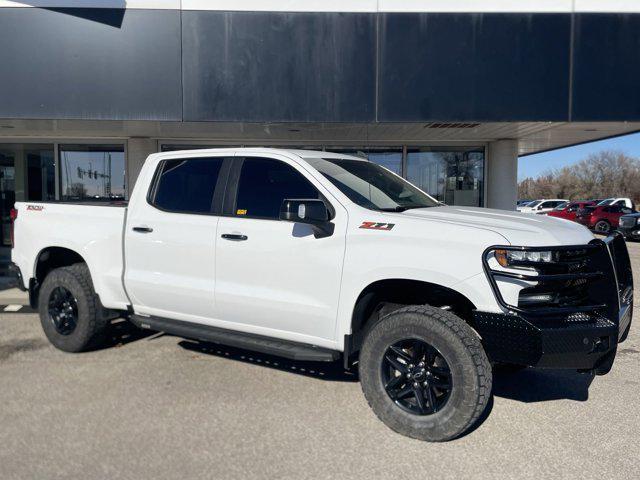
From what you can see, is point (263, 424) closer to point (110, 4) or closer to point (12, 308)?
point (12, 308)

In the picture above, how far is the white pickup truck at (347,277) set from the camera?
11.7 ft

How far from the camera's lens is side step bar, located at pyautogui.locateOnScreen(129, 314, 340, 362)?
4273mm

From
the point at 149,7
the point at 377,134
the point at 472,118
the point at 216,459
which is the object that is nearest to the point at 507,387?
the point at 216,459

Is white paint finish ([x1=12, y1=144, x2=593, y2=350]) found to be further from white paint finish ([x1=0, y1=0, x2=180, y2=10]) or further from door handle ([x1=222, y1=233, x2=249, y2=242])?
white paint finish ([x1=0, y1=0, x2=180, y2=10])

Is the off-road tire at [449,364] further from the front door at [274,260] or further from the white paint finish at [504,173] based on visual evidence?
the white paint finish at [504,173]

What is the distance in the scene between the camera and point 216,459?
3523mm

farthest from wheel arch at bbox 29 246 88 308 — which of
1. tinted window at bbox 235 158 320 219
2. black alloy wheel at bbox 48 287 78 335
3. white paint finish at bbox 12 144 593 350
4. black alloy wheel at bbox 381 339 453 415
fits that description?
black alloy wheel at bbox 381 339 453 415

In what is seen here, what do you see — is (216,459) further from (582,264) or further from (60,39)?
(60,39)

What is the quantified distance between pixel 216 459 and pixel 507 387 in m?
2.69

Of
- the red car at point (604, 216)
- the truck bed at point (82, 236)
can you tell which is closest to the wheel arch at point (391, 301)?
the truck bed at point (82, 236)

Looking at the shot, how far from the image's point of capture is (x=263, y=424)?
4.05m

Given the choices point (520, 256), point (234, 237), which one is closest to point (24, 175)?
point (234, 237)

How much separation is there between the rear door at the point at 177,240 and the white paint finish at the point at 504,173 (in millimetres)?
8396

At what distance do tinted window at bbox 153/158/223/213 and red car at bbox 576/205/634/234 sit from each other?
24.4 meters
